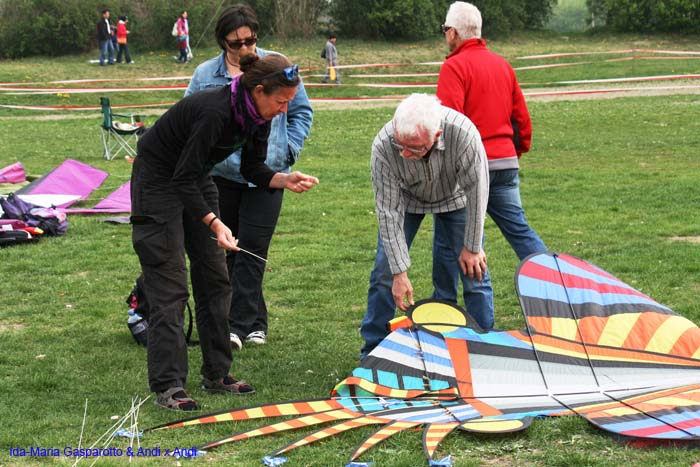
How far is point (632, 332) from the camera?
460 centimetres

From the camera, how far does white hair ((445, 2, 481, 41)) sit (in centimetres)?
541

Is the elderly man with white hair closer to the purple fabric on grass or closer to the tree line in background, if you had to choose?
the purple fabric on grass

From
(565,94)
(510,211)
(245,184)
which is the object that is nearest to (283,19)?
(565,94)

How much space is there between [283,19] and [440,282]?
32.7 metres

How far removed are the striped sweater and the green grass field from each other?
0.91 m

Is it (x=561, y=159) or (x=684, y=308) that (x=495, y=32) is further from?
(x=684, y=308)

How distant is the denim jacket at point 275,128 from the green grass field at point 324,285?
106cm

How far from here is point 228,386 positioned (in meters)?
4.86

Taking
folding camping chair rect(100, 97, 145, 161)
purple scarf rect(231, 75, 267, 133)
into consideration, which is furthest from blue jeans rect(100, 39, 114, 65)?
purple scarf rect(231, 75, 267, 133)

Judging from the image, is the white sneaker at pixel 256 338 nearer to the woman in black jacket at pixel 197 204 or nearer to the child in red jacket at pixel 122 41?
the woman in black jacket at pixel 197 204

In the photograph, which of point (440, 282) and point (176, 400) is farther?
point (440, 282)

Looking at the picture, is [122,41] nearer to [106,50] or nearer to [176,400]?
[106,50]

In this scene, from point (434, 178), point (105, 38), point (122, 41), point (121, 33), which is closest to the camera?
Result: point (434, 178)

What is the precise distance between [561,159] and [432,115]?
961cm
